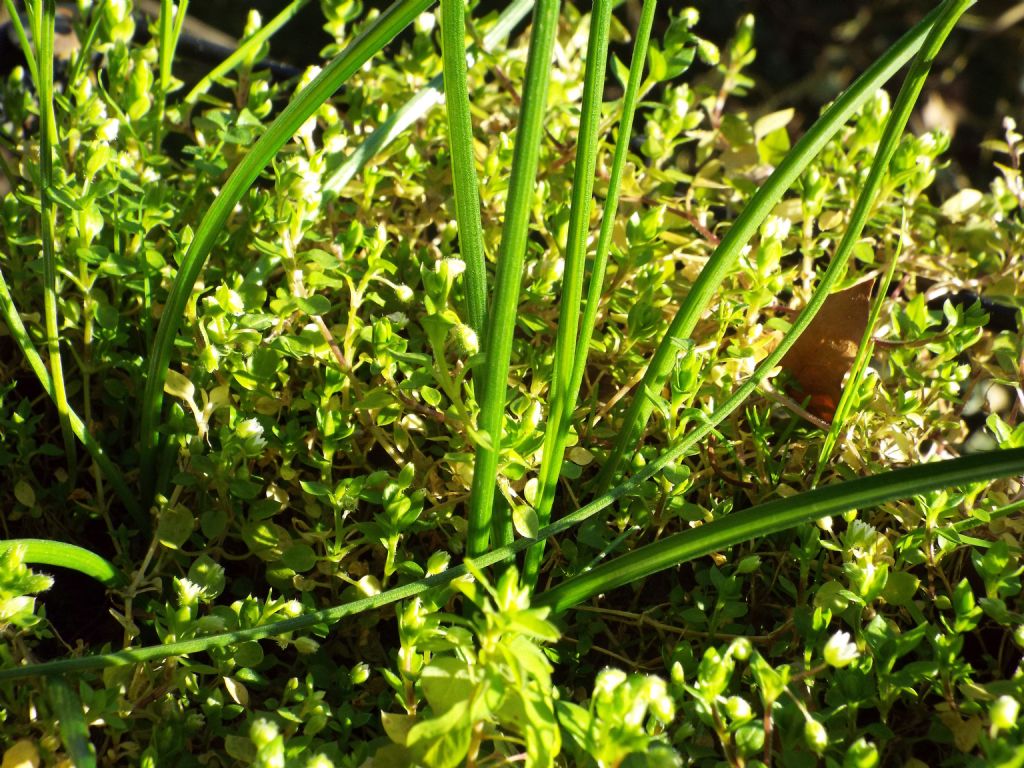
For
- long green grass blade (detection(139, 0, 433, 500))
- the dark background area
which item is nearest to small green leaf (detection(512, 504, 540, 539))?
long green grass blade (detection(139, 0, 433, 500))

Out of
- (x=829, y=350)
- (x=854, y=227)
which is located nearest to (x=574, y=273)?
(x=854, y=227)

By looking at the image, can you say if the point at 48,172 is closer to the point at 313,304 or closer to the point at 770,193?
the point at 313,304

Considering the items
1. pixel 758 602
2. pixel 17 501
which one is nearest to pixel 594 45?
pixel 758 602

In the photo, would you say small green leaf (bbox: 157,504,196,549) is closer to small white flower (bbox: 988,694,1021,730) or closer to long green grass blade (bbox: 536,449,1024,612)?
long green grass blade (bbox: 536,449,1024,612)

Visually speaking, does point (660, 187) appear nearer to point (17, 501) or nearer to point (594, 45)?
point (594, 45)

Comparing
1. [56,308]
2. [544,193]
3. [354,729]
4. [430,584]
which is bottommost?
[354,729]

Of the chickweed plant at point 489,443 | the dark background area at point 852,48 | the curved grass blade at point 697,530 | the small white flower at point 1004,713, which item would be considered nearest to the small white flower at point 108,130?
the chickweed plant at point 489,443
